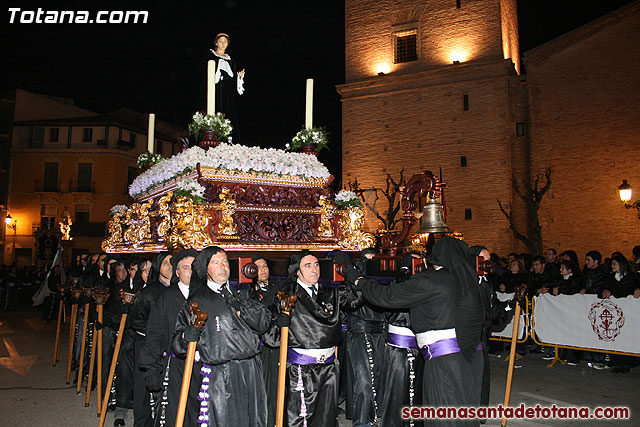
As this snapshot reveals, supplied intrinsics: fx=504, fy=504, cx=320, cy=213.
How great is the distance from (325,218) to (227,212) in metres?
1.43

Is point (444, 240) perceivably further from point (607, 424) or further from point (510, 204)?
point (510, 204)

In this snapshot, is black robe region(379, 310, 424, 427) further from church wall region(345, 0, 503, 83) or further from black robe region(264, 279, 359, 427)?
church wall region(345, 0, 503, 83)

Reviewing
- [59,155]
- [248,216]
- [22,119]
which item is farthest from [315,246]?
[22,119]

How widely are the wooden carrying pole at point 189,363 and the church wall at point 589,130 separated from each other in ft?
64.6

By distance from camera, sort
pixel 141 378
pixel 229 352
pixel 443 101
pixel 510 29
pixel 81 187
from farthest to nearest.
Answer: pixel 81 187 < pixel 510 29 < pixel 443 101 < pixel 141 378 < pixel 229 352

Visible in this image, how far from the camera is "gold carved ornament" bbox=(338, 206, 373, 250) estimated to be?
688 cm

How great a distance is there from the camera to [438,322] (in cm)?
416

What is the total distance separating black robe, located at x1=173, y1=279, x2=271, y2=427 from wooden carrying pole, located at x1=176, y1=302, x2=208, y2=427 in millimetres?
209

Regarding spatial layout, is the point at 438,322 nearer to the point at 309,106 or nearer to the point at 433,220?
the point at 433,220

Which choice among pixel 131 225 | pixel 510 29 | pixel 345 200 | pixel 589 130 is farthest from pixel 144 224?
pixel 510 29

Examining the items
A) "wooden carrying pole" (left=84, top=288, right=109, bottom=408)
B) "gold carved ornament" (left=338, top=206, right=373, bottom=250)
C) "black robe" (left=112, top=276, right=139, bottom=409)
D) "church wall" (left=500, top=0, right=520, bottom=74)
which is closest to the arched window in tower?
"church wall" (left=500, top=0, right=520, bottom=74)

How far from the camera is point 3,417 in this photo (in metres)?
6.02

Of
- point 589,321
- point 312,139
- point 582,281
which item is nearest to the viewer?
point 312,139

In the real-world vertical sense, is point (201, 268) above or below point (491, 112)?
below
